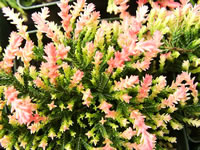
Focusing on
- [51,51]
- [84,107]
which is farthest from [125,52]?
[84,107]

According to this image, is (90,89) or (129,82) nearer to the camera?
(129,82)

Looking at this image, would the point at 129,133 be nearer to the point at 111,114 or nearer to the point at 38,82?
the point at 111,114

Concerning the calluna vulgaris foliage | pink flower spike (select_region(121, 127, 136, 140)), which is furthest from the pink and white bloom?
pink flower spike (select_region(121, 127, 136, 140))

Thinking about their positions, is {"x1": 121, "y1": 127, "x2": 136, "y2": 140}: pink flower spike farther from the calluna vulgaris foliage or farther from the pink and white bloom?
the pink and white bloom

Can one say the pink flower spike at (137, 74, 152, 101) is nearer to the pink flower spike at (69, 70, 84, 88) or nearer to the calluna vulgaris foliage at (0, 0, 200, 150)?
the calluna vulgaris foliage at (0, 0, 200, 150)

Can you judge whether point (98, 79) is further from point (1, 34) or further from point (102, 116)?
point (1, 34)

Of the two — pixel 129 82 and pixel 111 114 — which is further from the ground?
pixel 129 82

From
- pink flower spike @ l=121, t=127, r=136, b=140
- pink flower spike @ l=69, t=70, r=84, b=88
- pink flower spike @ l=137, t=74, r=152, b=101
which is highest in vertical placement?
pink flower spike @ l=69, t=70, r=84, b=88

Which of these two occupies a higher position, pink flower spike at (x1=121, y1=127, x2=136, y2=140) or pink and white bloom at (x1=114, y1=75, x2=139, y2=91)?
pink and white bloom at (x1=114, y1=75, x2=139, y2=91)

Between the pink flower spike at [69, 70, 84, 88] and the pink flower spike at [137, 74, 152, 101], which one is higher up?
the pink flower spike at [69, 70, 84, 88]

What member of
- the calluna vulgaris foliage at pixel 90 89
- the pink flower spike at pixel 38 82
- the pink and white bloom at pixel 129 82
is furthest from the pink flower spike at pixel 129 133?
the pink flower spike at pixel 38 82

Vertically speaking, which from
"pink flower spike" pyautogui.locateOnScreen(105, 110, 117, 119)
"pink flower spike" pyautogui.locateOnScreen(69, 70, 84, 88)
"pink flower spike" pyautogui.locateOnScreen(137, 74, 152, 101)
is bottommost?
"pink flower spike" pyautogui.locateOnScreen(105, 110, 117, 119)

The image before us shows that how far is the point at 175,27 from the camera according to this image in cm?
76

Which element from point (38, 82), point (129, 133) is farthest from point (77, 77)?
point (129, 133)
